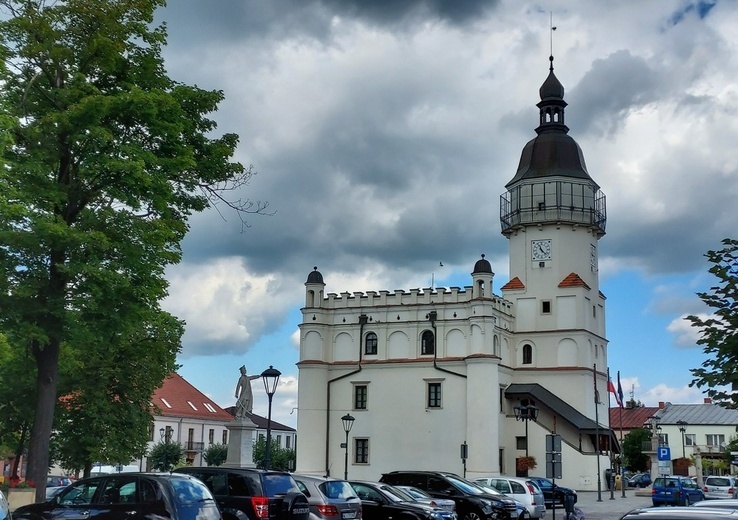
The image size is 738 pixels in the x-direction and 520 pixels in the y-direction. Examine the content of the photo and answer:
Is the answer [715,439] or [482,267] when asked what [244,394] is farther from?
[715,439]

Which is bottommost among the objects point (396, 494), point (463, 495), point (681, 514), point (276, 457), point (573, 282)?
point (463, 495)

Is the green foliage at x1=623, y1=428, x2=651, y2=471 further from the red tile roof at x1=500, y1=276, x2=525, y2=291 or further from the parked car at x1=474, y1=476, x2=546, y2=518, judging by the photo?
the parked car at x1=474, y1=476, x2=546, y2=518

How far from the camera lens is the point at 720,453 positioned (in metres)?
100

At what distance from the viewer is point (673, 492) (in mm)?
39438

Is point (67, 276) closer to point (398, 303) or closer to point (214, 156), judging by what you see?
point (214, 156)

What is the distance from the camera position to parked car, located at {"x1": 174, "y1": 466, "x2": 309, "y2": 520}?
1706 cm

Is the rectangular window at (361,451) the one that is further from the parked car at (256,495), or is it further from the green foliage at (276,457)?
the parked car at (256,495)

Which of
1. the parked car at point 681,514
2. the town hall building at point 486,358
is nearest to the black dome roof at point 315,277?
the town hall building at point 486,358

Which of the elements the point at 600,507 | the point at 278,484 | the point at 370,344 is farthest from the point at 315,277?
the point at 278,484

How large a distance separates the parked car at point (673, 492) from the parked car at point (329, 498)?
2381 cm

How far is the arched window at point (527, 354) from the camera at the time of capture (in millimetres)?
59750

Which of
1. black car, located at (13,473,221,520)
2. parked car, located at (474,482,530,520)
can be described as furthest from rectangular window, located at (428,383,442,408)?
black car, located at (13,473,221,520)

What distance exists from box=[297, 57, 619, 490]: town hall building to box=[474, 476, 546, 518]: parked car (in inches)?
909

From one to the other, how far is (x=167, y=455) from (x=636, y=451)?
52.7m
